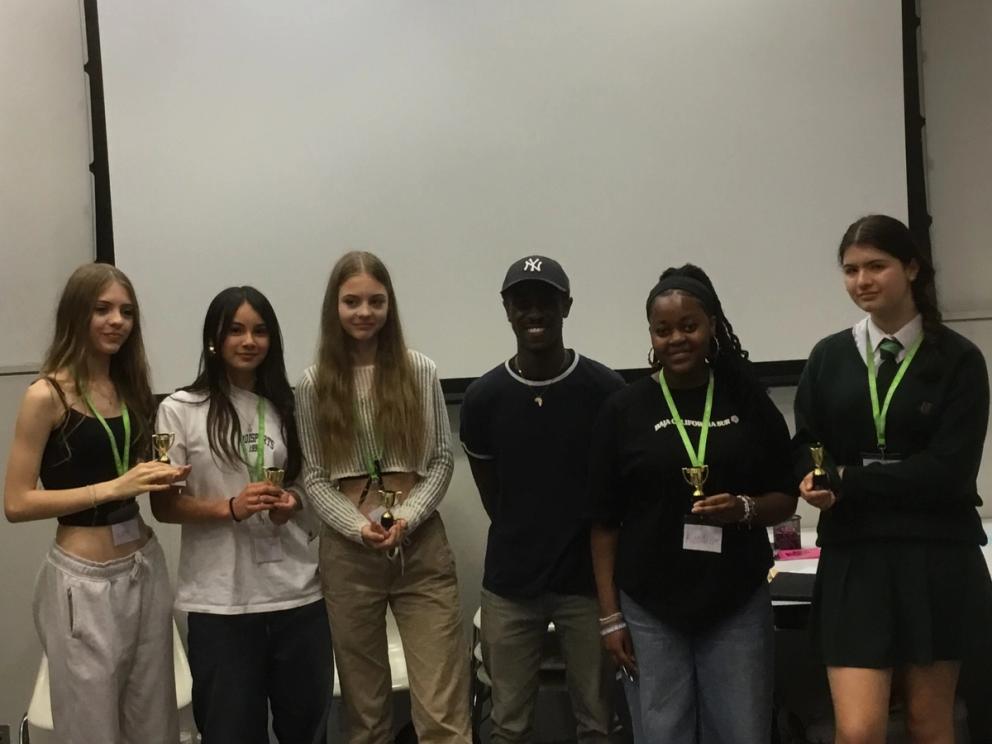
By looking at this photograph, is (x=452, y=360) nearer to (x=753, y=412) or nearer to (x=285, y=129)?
(x=285, y=129)

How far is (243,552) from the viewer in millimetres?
2324

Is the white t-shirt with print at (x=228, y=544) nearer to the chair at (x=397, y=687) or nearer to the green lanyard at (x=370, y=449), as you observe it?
the green lanyard at (x=370, y=449)

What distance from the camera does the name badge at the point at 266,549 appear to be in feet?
7.65

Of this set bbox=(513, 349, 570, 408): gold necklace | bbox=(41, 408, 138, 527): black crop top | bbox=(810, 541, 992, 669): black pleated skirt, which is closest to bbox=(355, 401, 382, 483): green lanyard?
bbox=(513, 349, 570, 408): gold necklace

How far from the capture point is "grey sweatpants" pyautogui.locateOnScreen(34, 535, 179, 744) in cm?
219

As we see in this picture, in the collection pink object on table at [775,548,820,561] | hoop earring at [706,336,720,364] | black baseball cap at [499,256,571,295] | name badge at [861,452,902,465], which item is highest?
black baseball cap at [499,256,571,295]

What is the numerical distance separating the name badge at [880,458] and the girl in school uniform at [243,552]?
1582 millimetres

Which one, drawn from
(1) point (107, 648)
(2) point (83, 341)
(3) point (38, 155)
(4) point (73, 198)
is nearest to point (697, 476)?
(1) point (107, 648)

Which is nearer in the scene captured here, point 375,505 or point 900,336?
point 900,336

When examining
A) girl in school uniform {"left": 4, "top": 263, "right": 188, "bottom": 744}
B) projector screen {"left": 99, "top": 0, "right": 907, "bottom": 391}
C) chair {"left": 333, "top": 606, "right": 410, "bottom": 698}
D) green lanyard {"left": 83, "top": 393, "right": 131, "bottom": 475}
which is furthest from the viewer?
projector screen {"left": 99, "top": 0, "right": 907, "bottom": 391}

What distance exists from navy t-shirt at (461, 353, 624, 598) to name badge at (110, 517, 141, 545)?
1086mm

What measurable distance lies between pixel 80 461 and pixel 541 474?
1.39 m

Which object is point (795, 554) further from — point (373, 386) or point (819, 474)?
point (373, 386)

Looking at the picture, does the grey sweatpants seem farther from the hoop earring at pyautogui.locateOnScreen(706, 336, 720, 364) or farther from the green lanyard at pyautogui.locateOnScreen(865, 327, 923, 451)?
the green lanyard at pyautogui.locateOnScreen(865, 327, 923, 451)
